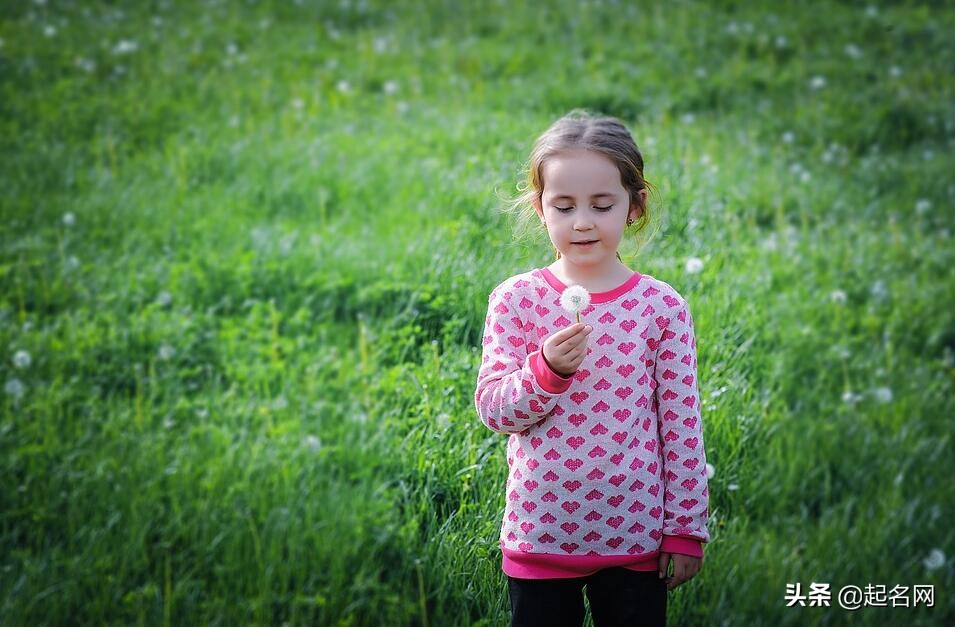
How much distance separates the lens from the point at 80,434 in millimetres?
3938

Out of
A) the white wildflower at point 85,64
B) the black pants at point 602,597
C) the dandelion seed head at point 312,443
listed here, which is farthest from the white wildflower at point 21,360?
the white wildflower at point 85,64

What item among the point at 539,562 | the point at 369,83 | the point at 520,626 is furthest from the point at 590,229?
the point at 369,83

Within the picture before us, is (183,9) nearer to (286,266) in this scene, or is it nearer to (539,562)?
(286,266)

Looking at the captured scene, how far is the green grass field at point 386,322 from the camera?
3.41 metres

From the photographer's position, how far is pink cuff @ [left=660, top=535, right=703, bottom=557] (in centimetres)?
213

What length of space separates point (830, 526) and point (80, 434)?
9.41 feet

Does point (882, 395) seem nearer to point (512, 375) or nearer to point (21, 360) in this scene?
point (512, 375)

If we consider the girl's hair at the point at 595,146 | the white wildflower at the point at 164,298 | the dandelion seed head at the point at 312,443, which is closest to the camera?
the girl's hair at the point at 595,146

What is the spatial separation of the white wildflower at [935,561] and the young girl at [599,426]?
200 centimetres

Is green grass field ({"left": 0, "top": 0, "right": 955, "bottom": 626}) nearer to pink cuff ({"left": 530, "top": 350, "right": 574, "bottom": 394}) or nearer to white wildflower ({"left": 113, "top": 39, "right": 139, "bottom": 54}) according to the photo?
white wildflower ({"left": 113, "top": 39, "right": 139, "bottom": 54})

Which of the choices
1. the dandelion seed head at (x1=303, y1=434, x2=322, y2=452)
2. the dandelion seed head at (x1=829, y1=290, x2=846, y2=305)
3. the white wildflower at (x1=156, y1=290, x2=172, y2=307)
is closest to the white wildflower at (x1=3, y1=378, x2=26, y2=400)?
the white wildflower at (x1=156, y1=290, x2=172, y2=307)

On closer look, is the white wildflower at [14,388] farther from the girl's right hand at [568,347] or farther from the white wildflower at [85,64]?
the white wildflower at [85,64]

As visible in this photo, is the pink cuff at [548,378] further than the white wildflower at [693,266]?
No

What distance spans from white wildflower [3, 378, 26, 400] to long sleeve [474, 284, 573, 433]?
262cm
